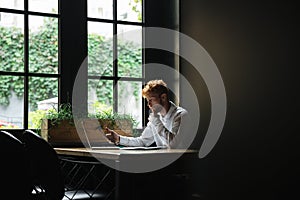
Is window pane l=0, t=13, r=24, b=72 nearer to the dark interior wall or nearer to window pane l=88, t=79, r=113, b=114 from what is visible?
window pane l=88, t=79, r=113, b=114

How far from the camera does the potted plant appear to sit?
14.3 feet

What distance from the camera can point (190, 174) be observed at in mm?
4586

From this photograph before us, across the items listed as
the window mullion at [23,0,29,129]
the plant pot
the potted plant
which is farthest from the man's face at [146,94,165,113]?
the window mullion at [23,0,29,129]

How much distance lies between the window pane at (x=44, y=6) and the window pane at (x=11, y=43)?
14cm

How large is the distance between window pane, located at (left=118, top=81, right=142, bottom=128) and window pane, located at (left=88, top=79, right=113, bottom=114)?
0.34 feet

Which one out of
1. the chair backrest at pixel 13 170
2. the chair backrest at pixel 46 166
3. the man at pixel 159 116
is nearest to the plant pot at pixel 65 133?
the man at pixel 159 116

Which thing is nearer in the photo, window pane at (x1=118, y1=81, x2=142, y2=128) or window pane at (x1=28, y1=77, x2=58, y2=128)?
window pane at (x1=28, y1=77, x2=58, y2=128)

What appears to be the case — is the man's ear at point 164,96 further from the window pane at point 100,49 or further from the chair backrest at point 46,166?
the chair backrest at point 46,166

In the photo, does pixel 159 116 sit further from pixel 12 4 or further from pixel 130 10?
pixel 12 4

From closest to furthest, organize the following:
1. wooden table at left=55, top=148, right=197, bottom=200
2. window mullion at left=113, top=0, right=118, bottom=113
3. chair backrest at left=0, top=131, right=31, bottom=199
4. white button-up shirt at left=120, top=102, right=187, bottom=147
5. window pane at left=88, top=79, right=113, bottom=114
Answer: chair backrest at left=0, top=131, right=31, bottom=199 → wooden table at left=55, top=148, right=197, bottom=200 → white button-up shirt at left=120, top=102, right=187, bottom=147 → window pane at left=88, top=79, right=113, bottom=114 → window mullion at left=113, top=0, right=118, bottom=113

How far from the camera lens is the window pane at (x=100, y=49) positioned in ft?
15.7

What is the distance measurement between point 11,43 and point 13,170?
1.67m

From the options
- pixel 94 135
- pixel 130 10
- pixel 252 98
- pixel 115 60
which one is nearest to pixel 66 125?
pixel 94 135

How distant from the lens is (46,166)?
3.21 meters
